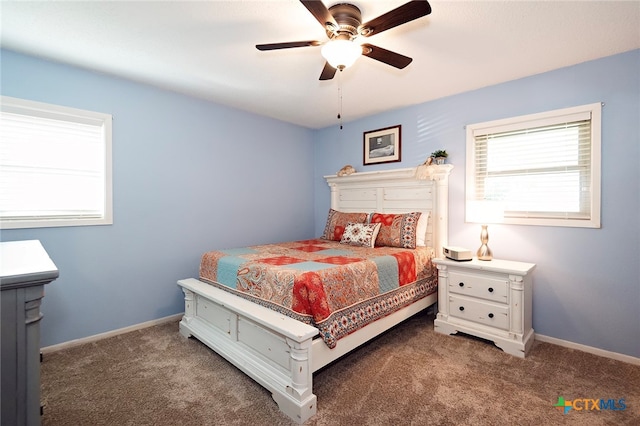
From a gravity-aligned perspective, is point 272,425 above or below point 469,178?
below

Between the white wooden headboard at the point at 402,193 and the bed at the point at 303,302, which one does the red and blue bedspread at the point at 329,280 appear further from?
the white wooden headboard at the point at 402,193

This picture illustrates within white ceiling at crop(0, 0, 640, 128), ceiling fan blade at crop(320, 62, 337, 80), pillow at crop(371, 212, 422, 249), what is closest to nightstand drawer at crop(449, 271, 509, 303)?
pillow at crop(371, 212, 422, 249)

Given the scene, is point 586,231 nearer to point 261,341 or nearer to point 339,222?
point 339,222

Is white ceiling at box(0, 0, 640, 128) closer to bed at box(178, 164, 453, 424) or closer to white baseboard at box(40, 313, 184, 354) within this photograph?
bed at box(178, 164, 453, 424)

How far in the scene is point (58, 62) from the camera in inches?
101

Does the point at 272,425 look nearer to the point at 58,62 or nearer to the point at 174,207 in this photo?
the point at 174,207

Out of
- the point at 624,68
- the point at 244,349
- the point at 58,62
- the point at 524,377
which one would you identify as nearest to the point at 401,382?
the point at 524,377

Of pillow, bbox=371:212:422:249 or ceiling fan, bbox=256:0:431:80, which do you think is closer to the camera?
ceiling fan, bbox=256:0:431:80

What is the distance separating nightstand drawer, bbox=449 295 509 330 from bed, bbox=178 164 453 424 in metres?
0.32

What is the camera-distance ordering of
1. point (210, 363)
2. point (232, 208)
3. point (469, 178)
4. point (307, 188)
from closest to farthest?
point (210, 363) < point (469, 178) < point (232, 208) < point (307, 188)

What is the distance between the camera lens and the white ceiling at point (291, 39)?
74.0 inches

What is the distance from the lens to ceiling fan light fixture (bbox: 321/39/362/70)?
1.77m

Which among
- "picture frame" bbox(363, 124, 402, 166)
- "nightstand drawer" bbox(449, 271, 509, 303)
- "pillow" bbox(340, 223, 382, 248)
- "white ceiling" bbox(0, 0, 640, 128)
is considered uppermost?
"white ceiling" bbox(0, 0, 640, 128)

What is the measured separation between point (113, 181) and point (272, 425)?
2.52 metres
